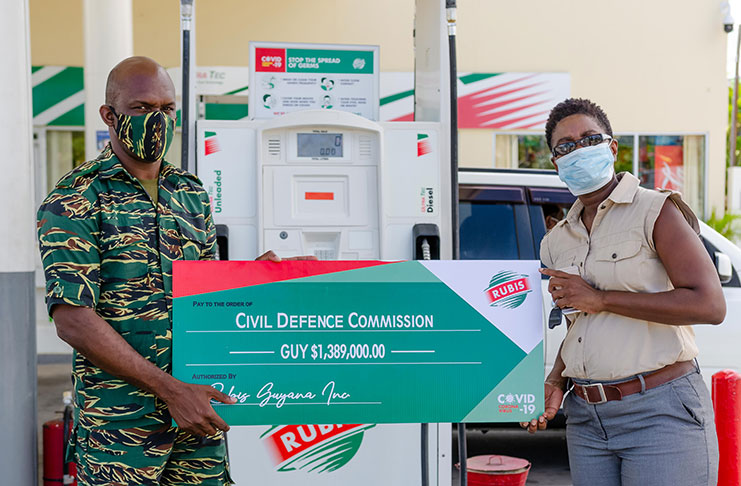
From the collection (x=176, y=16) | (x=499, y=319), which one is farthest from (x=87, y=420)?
(x=176, y=16)

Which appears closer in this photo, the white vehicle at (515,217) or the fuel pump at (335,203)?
the fuel pump at (335,203)

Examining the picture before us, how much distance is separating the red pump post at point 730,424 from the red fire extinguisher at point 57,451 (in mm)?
3975

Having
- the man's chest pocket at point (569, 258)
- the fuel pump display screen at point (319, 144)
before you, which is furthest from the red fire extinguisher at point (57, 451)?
the man's chest pocket at point (569, 258)

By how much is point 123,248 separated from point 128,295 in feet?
0.50

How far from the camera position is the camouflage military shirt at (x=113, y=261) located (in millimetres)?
2523

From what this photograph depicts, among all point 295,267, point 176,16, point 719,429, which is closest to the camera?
point 295,267

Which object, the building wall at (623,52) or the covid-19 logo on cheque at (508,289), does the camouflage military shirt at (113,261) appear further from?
the building wall at (623,52)

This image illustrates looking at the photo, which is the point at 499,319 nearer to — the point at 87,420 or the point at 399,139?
the point at 87,420

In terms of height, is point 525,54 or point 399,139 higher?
point 525,54

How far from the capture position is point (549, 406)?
300 cm

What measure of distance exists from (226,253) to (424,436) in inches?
56.3

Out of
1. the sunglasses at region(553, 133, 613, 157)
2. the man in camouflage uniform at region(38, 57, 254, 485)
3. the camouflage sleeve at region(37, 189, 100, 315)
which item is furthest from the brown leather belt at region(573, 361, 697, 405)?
the camouflage sleeve at region(37, 189, 100, 315)

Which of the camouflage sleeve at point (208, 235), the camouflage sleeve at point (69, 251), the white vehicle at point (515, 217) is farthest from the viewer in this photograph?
the white vehicle at point (515, 217)

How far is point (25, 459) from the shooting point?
452cm
